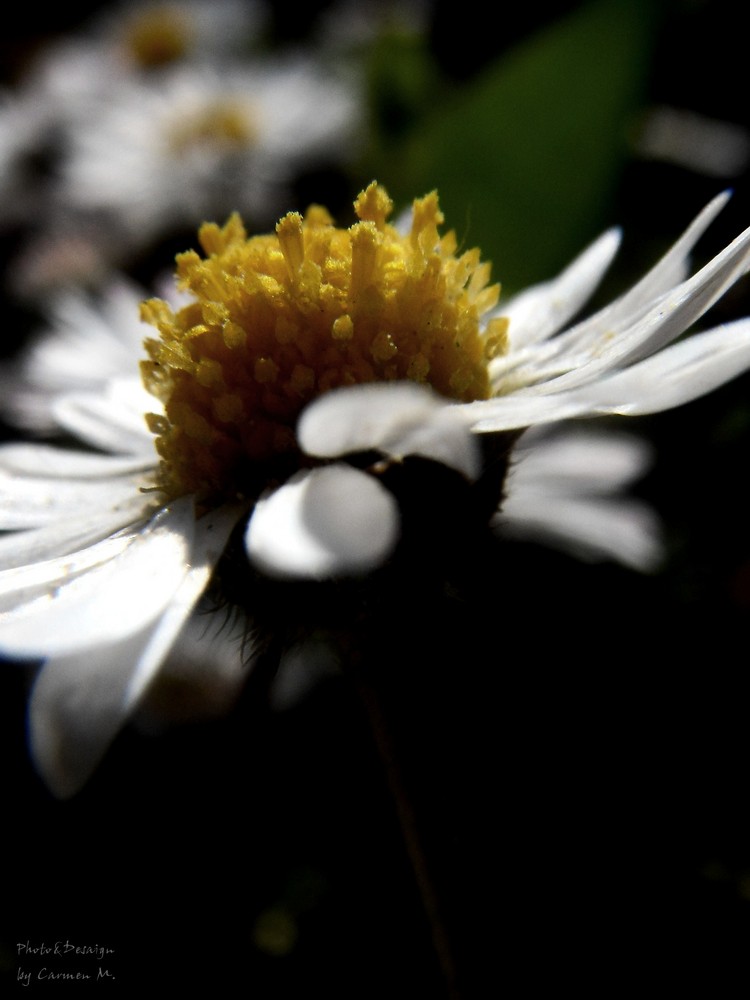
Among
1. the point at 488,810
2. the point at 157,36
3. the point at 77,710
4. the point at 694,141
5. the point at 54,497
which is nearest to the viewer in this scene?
the point at 77,710

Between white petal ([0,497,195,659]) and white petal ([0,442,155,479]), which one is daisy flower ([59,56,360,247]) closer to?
white petal ([0,442,155,479])

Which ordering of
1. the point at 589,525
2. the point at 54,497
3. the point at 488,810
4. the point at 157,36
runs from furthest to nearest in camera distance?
the point at 157,36, the point at 589,525, the point at 488,810, the point at 54,497

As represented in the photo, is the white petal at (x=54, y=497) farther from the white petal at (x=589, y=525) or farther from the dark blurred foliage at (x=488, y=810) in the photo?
the white petal at (x=589, y=525)

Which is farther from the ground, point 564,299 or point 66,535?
point 564,299

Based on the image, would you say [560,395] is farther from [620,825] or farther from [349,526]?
[620,825]

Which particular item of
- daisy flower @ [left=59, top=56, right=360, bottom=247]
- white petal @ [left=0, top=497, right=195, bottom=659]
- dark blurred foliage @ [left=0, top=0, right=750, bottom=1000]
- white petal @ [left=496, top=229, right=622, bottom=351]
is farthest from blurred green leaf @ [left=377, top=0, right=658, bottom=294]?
white petal @ [left=0, top=497, right=195, bottom=659]

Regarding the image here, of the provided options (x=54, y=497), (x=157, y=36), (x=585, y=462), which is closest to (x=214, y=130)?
(x=157, y=36)

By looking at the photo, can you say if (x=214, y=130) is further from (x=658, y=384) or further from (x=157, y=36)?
(x=658, y=384)

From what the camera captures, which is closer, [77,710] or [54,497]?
[77,710]
